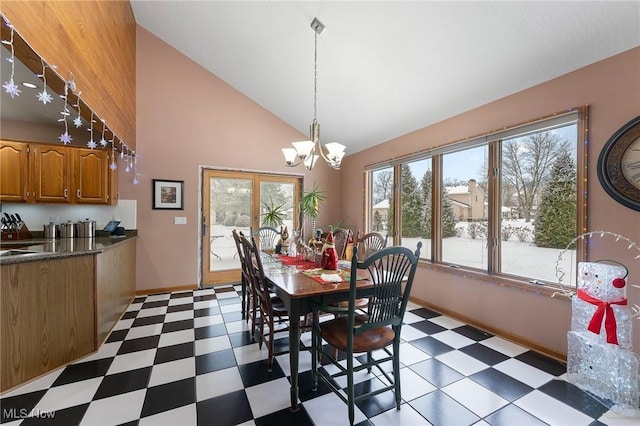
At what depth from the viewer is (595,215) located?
2018 mm

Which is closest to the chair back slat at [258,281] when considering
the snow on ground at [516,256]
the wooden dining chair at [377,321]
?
the wooden dining chair at [377,321]

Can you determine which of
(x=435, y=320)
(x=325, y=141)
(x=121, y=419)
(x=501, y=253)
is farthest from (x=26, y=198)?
(x=501, y=253)

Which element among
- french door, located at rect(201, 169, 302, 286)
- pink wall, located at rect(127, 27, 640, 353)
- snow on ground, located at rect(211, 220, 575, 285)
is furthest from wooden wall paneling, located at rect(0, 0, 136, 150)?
snow on ground, located at rect(211, 220, 575, 285)

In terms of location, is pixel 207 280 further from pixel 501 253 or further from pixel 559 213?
pixel 559 213

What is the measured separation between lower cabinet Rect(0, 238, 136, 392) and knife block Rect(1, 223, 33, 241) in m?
1.59

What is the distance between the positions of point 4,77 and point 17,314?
68.0 inches

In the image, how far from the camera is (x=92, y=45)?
204 cm

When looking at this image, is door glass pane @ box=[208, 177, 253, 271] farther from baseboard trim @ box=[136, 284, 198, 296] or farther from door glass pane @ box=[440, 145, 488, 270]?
door glass pane @ box=[440, 145, 488, 270]

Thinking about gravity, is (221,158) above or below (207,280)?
above

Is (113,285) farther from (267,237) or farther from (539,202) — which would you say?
(539,202)

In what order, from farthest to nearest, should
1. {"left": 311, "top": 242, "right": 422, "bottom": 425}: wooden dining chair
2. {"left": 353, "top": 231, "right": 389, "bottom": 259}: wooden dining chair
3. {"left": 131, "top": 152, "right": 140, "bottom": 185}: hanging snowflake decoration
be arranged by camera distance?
{"left": 131, "top": 152, "right": 140, "bottom": 185}: hanging snowflake decoration
{"left": 353, "top": 231, "right": 389, "bottom": 259}: wooden dining chair
{"left": 311, "top": 242, "right": 422, "bottom": 425}: wooden dining chair

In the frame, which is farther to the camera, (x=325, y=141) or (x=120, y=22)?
(x=325, y=141)

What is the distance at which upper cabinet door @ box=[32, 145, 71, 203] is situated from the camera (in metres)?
3.01

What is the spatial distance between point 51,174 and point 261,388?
3.46 metres
